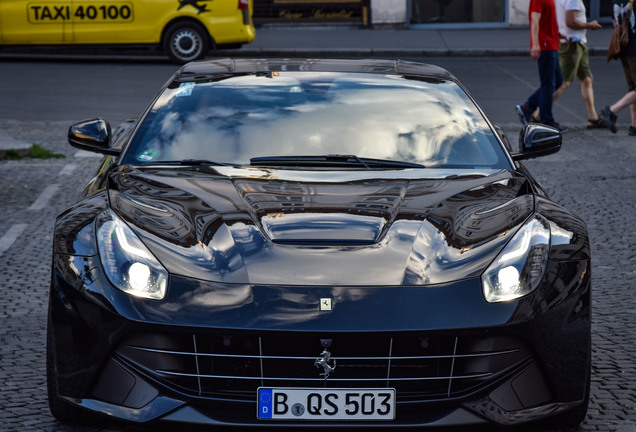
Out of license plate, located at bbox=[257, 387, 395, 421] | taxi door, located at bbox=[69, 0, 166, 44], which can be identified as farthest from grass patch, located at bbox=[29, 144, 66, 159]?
taxi door, located at bbox=[69, 0, 166, 44]

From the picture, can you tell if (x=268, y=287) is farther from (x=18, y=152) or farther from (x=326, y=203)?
(x=18, y=152)

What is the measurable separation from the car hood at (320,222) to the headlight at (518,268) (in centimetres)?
4

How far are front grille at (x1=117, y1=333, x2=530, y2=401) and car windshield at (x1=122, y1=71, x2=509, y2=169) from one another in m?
1.36

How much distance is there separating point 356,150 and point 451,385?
5.14ft

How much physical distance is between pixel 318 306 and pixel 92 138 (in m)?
2.04

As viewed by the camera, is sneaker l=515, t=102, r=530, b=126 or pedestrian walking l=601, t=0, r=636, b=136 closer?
pedestrian walking l=601, t=0, r=636, b=136

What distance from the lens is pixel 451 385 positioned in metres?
3.52

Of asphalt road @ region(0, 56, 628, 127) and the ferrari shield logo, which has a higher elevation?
the ferrari shield logo

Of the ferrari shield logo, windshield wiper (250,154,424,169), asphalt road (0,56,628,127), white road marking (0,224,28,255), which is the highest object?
windshield wiper (250,154,424,169)

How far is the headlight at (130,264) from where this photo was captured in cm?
358

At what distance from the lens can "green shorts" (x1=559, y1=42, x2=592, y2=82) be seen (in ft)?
43.7

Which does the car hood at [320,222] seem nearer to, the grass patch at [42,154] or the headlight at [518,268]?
the headlight at [518,268]

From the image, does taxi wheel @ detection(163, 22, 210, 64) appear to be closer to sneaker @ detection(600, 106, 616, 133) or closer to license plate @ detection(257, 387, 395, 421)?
sneaker @ detection(600, 106, 616, 133)

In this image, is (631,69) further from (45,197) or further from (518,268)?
(518,268)
